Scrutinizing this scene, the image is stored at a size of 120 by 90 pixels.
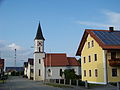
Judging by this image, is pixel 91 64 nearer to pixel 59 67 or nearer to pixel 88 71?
pixel 88 71

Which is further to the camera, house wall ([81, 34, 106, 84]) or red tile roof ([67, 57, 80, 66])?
red tile roof ([67, 57, 80, 66])

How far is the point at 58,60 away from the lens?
2566 inches

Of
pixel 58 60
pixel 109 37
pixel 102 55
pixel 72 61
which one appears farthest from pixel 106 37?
pixel 72 61

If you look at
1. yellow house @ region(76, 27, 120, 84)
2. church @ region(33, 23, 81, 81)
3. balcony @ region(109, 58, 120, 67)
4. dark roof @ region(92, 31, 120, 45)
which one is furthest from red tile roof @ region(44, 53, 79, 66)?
balcony @ region(109, 58, 120, 67)

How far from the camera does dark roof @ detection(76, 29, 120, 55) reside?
33.7 m

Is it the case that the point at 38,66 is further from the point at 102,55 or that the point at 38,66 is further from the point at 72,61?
the point at 102,55

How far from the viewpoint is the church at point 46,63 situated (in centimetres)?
6319

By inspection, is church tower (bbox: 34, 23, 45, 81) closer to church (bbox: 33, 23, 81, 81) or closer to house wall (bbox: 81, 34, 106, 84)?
church (bbox: 33, 23, 81, 81)

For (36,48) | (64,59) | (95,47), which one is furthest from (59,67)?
(95,47)

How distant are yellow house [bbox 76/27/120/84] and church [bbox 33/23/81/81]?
73.5 feet

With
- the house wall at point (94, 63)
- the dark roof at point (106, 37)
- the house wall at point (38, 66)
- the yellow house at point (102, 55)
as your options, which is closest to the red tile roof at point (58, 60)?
the house wall at point (38, 66)

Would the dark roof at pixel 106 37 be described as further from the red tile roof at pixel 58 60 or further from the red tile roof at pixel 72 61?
the red tile roof at pixel 72 61

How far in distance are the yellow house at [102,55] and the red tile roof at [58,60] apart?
2302 cm

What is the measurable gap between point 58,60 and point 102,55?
31253 millimetres
